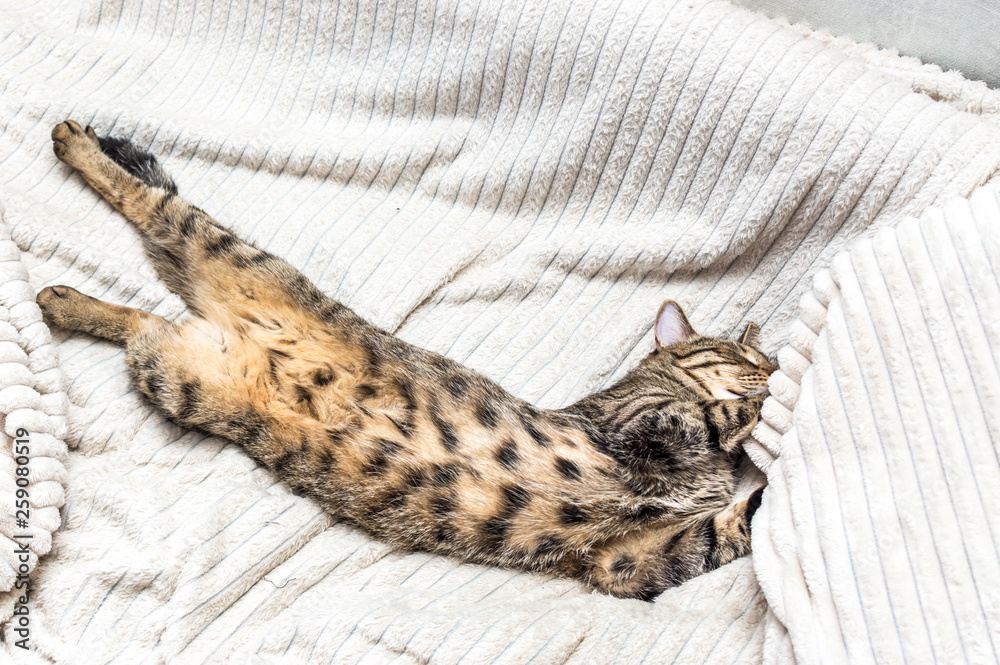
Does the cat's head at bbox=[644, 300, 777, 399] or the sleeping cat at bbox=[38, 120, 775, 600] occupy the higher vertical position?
the cat's head at bbox=[644, 300, 777, 399]

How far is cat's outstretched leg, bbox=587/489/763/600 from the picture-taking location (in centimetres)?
147

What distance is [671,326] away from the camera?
1.74 meters

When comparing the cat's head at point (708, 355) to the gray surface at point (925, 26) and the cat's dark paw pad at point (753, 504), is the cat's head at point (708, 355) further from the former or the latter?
the gray surface at point (925, 26)

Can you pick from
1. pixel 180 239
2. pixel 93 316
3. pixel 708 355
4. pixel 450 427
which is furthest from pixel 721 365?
pixel 93 316

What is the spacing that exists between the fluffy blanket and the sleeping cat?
0.25 ft

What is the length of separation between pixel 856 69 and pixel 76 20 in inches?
87.6

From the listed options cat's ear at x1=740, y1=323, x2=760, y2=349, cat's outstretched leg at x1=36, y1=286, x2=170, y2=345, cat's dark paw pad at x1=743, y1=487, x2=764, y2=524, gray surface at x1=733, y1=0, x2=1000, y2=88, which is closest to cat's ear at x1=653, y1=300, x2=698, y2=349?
cat's ear at x1=740, y1=323, x2=760, y2=349

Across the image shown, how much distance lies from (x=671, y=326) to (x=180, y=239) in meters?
1.22

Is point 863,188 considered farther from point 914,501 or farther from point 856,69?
point 914,501

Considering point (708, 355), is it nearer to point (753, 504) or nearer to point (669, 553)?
point (753, 504)

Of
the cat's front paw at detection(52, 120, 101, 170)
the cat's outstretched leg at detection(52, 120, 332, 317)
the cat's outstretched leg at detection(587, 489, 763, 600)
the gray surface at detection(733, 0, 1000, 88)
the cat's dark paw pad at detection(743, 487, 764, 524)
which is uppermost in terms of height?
the gray surface at detection(733, 0, 1000, 88)

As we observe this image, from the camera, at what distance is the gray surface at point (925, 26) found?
5.65 ft

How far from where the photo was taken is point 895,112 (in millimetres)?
1574

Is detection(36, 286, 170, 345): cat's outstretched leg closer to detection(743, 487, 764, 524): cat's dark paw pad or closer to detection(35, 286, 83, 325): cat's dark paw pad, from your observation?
detection(35, 286, 83, 325): cat's dark paw pad
